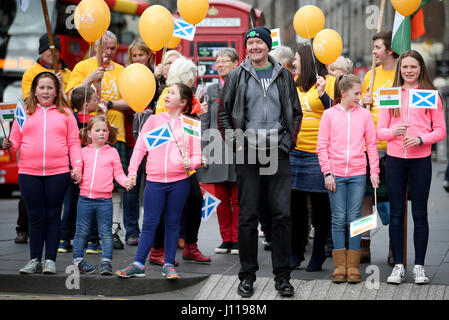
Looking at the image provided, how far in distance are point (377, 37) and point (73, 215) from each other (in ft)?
11.5

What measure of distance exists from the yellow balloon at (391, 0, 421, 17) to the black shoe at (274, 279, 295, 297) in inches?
102

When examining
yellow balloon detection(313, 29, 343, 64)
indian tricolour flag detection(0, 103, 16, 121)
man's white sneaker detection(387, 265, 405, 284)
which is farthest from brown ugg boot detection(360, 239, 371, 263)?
indian tricolour flag detection(0, 103, 16, 121)

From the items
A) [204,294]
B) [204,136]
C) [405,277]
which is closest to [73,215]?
[204,136]

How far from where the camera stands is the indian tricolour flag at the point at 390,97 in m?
6.12

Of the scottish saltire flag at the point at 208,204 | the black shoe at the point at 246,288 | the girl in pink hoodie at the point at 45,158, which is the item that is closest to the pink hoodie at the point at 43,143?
the girl in pink hoodie at the point at 45,158

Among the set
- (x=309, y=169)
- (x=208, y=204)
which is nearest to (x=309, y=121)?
(x=309, y=169)

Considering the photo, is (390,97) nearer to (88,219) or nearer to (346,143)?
(346,143)

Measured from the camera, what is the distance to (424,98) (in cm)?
607

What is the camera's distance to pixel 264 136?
5898 millimetres

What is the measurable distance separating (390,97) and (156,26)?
2223mm

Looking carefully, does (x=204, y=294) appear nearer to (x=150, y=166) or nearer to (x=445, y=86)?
(x=150, y=166)

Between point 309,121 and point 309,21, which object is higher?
point 309,21

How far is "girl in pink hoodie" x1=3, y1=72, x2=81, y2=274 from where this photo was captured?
21.2 ft

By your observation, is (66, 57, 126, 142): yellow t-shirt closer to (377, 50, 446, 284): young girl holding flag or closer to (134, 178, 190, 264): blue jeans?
(134, 178, 190, 264): blue jeans
